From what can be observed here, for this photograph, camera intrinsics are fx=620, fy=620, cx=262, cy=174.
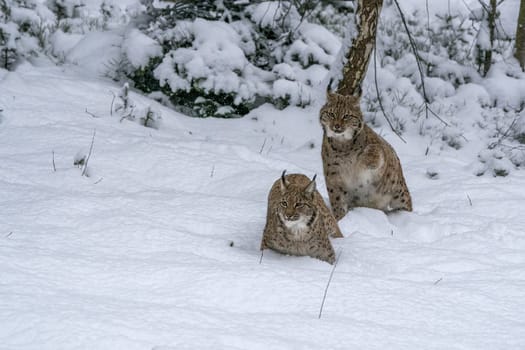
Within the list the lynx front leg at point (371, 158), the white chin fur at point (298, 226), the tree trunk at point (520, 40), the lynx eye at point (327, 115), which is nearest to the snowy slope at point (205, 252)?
the white chin fur at point (298, 226)

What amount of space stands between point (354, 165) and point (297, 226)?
158 centimetres

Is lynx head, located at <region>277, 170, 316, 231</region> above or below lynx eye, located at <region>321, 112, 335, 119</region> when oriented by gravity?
below

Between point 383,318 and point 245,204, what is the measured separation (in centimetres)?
224

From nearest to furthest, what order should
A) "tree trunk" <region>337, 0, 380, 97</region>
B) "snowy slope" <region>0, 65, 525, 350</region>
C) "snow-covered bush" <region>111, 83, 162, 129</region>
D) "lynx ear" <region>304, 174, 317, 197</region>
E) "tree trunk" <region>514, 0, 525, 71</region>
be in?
"snowy slope" <region>0, 65, 525, 350</region> → "lynx ear" <region>304, 174, 317, 197</region> → "tree trunk" <region>337, 0, 380, 97</region> → "snow-covered bush" <region>111, 83, 162, 129</region> → "tree trunk" <region>514, 0, 525, 71</region>

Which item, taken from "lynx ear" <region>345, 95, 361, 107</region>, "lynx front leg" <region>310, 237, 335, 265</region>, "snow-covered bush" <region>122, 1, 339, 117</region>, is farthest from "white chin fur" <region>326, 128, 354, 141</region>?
"snow-covered bush" <region>122, 1, 339, 117</region>

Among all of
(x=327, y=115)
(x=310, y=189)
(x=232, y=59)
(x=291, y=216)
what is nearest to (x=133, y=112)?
(x=232, y=59)

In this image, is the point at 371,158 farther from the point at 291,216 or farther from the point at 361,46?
the point at 361,46

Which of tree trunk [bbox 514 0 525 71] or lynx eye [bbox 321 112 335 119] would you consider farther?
tree trunk [bbox 514 0 525 71]

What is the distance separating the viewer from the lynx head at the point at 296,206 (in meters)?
4.58

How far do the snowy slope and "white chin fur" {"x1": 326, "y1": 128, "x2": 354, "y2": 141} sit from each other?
727 mm

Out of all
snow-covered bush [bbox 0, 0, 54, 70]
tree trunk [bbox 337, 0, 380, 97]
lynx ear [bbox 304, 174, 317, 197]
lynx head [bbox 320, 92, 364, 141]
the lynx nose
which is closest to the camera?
the lynx nose

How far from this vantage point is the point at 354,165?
601 cm

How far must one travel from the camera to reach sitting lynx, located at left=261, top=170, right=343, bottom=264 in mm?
4609

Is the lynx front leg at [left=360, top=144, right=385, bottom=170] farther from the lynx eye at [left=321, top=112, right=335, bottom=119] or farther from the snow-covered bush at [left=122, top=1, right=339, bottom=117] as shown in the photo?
the snow-covered bush at [left=122, top=1, right=339, bottom=117]
